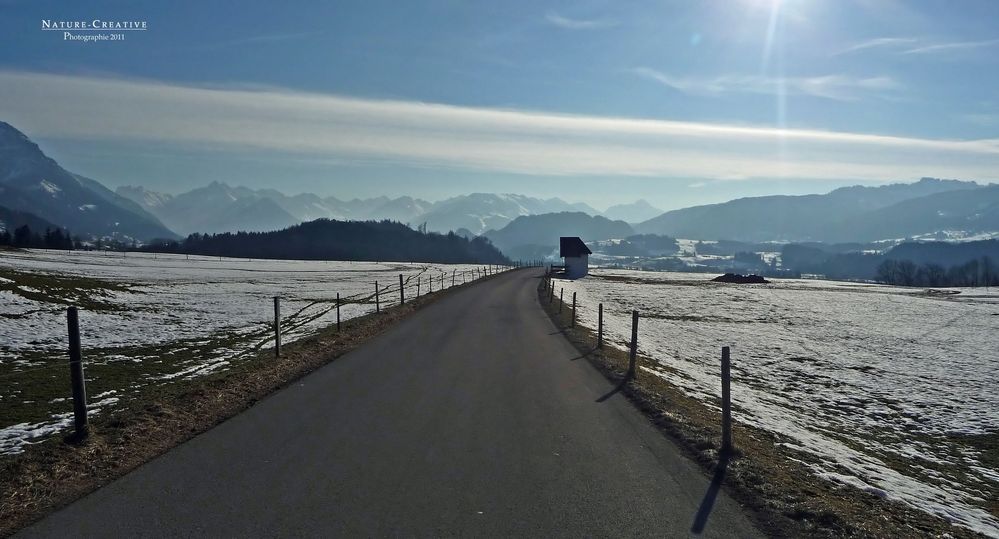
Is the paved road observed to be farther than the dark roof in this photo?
No

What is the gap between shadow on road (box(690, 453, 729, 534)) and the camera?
585cm

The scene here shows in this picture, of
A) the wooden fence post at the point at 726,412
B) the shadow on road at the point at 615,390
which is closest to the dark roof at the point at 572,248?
the shadow on road at the point at 615,390

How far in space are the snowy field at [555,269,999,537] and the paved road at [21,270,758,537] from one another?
3350 millimetres

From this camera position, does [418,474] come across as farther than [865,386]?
No

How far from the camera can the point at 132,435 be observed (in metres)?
8.32

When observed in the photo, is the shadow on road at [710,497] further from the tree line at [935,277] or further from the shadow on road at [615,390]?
the tree line at [935,277]

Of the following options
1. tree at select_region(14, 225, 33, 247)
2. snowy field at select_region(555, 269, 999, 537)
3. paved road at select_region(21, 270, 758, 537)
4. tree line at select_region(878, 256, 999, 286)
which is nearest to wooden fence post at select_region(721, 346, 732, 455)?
paved road at select_region(21, 270, 758, 537)

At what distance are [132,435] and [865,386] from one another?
65.0 ft

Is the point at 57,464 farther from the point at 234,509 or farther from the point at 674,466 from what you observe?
the point at 674,466

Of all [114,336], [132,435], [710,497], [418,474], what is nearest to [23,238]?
[114,336]

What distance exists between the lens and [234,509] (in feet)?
19.4

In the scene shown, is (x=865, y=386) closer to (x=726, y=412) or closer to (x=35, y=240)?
(x=726, y=412)

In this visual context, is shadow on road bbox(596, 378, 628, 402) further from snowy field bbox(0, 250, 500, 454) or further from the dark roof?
the dark roof

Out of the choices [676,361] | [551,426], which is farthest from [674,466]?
[676,361]
